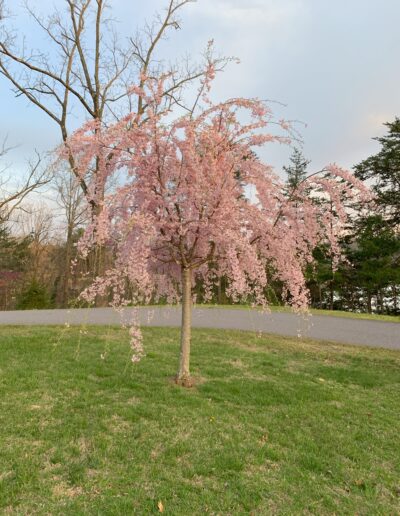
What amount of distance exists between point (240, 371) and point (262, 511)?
4049 millimetres

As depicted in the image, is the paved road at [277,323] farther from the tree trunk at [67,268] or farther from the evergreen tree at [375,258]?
the evergreen tree at [375,258]

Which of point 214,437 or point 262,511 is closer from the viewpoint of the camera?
point 262,511

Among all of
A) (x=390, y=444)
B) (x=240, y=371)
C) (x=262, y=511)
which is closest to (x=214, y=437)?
(x=262, y=511)

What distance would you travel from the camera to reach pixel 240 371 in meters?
6.88

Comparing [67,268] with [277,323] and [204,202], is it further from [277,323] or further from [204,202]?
[204,202]

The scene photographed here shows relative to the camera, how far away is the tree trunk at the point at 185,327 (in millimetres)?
5492

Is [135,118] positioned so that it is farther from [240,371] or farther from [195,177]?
[240,371]

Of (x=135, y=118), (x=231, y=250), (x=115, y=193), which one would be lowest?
(x=231, y=250)

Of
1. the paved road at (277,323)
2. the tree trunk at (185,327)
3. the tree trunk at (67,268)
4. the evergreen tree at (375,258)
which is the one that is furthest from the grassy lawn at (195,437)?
the evergreen tree at (375,258)

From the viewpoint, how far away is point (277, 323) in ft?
43.1

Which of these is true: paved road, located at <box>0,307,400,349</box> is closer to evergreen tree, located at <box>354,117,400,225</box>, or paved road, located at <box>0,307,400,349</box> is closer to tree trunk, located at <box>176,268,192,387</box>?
tree trunk, located at <box>176,268,192,387</box>

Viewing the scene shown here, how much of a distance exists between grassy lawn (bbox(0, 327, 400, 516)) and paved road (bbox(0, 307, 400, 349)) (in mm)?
3999

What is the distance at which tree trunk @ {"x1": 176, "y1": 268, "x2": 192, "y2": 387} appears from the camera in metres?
5.49

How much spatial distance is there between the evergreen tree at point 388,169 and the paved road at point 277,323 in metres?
12.8
